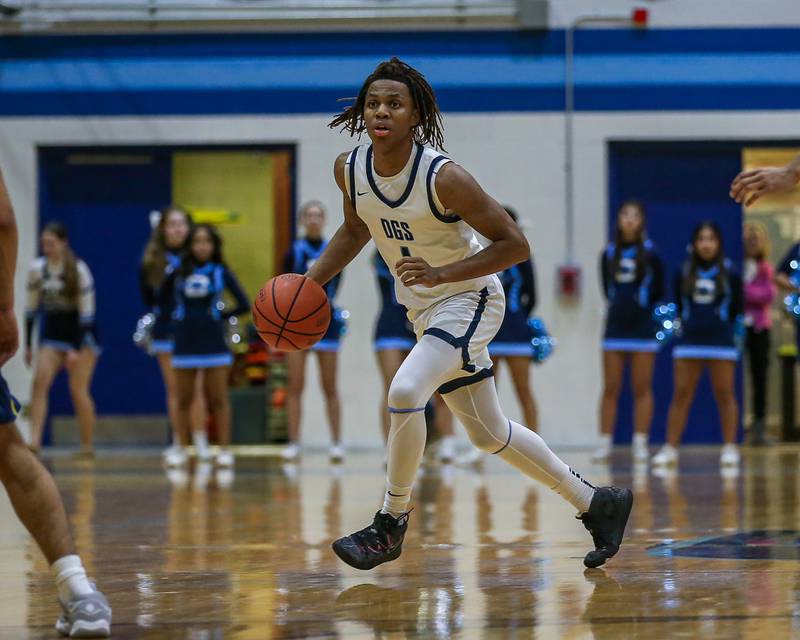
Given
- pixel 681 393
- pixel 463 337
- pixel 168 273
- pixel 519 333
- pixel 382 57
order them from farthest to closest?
pixel 382 57, pixel 168 273, pixel 681 393, pixel 519 333, pixel 463 337

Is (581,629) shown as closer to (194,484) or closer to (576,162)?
(194,484)

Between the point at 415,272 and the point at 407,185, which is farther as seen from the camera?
the point at 407,185

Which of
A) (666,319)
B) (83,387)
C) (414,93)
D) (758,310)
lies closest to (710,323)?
(666,319)

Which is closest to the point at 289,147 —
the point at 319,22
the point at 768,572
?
the point at 319,22

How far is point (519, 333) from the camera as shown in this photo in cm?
1145

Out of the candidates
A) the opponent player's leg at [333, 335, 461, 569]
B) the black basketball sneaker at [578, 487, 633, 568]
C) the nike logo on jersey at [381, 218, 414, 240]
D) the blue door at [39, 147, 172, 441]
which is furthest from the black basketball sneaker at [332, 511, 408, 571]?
the blue door at [39, 147, 172, 441]

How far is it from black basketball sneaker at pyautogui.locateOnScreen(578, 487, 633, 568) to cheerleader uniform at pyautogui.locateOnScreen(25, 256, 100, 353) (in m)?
7.96

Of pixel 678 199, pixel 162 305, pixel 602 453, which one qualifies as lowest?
pixel 602 453

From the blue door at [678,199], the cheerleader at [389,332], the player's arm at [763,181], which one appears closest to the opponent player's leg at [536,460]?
the player's arm at [763,181]

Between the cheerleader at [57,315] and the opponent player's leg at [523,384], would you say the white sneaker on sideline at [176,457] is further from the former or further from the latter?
the opponent player's leg at [523,384]

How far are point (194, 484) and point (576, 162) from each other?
5810 millimetres

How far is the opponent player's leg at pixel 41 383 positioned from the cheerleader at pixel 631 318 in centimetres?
484

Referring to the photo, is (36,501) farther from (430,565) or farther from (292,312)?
(430,565)

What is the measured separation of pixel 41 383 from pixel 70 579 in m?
8.80
